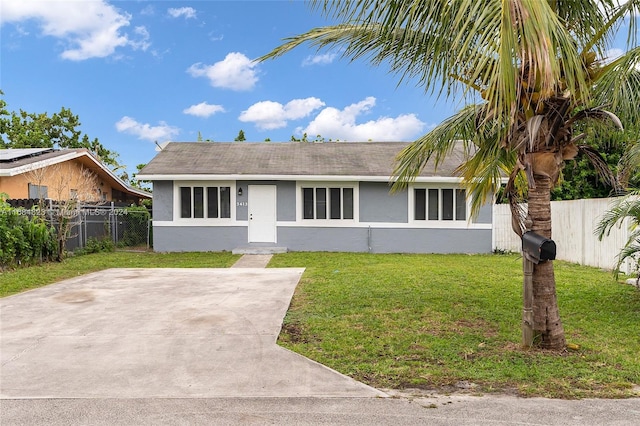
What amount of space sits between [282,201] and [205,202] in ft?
8.44

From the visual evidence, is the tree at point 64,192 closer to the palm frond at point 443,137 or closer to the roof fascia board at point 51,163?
the roof fascia board at point 51,163

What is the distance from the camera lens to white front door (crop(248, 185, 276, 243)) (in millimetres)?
14391

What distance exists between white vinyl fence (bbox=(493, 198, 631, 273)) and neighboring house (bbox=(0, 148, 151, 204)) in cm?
1410

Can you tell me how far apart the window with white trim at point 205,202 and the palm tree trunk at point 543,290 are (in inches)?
440

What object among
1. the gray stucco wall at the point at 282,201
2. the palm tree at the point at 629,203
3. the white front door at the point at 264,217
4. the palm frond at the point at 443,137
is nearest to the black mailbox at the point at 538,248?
the palm frond at the point at 443,137

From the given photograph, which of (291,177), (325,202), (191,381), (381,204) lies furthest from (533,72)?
(325,202)

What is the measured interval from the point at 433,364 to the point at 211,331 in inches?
→ 110

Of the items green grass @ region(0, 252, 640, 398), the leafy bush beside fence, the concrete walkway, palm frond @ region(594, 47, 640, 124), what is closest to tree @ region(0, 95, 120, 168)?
the leafy bush beside fence

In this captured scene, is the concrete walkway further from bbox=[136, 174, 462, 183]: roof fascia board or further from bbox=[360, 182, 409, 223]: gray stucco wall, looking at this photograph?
bbox=[360, 182, 409, 223]: gray stucco wall

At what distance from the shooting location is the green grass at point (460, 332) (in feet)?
12.8

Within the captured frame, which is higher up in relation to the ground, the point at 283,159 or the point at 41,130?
the point at 41,130

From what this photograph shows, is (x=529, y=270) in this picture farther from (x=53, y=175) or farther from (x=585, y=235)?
(x=53, y=175)

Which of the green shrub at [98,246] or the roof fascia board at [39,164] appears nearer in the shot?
the green shrub at [98,246]

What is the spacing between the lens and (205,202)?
14445 mm
